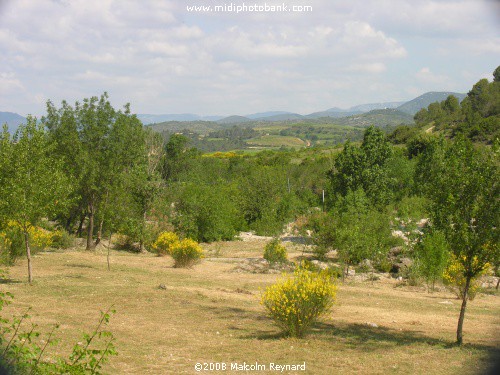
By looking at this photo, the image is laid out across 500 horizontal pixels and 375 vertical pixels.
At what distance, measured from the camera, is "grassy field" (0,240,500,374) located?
8.91 metres

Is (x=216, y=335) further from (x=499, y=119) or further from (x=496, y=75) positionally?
(x=496, y=75)

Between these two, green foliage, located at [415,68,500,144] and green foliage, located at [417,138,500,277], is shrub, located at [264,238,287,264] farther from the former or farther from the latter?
green foliage, located at [415,68,500,144]

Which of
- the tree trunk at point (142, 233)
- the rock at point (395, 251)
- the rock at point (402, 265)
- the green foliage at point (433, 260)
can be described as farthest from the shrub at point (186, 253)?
the rock at point (395, 251)

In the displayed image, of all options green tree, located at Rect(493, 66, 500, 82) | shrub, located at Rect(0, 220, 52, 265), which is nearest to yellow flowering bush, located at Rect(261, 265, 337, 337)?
shrub, located at Rect(0, 220, 52, 265)

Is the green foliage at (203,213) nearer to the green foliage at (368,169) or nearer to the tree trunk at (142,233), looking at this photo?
the tree trunk at (142,233)

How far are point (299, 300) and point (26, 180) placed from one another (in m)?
9.62

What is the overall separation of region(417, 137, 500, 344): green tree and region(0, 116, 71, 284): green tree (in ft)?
38.7

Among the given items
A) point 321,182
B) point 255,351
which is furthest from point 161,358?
point 321,182

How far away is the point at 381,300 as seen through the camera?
17.1m

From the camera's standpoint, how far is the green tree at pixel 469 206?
9.83 m

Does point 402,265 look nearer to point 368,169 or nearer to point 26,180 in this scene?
point 368,169

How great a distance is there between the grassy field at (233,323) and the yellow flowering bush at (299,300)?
1.47 feet

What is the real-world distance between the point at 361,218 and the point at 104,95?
15180mm

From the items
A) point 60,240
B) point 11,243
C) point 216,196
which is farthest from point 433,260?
point 216,196
